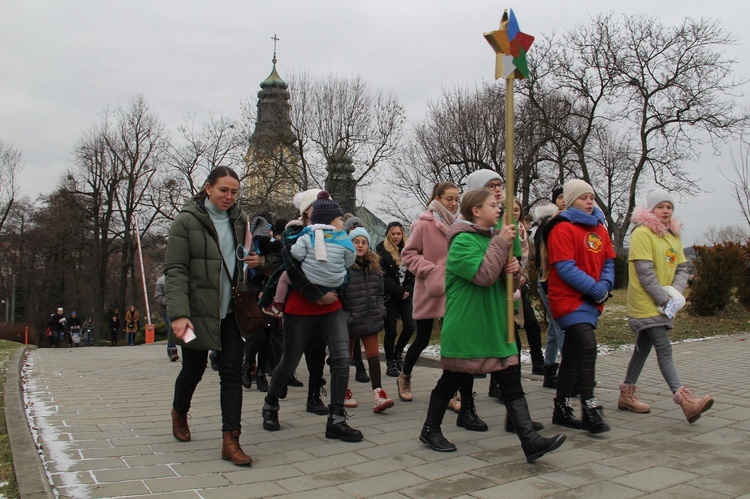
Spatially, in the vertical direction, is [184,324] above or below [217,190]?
below

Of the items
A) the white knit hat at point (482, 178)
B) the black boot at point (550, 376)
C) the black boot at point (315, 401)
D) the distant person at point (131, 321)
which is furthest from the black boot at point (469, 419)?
the distant person at point (131, 321)

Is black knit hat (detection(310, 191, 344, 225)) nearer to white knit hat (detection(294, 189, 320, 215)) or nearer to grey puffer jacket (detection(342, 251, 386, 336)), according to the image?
white knit hat (detection(294, 189, 320, 215))

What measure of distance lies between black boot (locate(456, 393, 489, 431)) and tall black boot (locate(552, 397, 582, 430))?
1.84 ft

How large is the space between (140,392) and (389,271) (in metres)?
3.26

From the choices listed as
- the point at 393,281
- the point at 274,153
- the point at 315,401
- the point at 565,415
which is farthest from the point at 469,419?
the point at 274,153

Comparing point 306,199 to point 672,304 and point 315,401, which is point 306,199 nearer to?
point 315,401

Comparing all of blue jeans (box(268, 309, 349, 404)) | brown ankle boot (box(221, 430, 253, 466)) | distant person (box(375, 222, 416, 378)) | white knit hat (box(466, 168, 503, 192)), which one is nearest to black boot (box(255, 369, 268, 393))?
distant person (box(375, 222, 416, 378))

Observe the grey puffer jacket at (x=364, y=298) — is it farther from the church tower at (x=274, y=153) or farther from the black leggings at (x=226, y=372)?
the church tower at (x=274, y=153)

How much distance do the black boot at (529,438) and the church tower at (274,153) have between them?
28.9 meters

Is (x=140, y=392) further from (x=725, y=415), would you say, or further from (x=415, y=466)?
(x=725, y=415)

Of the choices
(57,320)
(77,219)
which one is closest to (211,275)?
(57,320)

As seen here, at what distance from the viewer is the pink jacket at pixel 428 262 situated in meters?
5.70

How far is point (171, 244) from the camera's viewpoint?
4324 mm

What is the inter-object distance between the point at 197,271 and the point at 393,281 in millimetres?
4110
